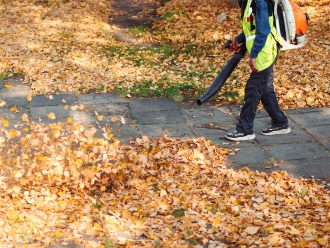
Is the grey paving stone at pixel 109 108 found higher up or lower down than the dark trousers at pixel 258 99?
lower down

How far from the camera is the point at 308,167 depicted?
5875 millimetres

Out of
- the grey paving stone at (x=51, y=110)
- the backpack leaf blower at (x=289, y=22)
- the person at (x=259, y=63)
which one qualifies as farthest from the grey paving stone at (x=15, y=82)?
the backpack leaf blower at (x=289, y=22)

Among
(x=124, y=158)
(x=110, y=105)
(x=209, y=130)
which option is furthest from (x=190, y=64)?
(x=124, y=158)

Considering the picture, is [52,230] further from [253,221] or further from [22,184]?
[253,221]

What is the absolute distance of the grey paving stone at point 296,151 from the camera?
6175mm

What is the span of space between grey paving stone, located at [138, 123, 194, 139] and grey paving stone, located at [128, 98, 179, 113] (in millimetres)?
683

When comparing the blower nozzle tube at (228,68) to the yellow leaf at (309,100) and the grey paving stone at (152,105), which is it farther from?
the yellow leaf at (309,100)

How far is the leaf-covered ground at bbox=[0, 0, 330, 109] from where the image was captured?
8.55m

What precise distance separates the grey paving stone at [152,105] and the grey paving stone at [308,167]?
2409 millimetres

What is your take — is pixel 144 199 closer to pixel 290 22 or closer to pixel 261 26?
pixel 261 26

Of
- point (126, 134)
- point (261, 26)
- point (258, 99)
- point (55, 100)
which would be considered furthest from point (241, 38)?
point (55, 100)

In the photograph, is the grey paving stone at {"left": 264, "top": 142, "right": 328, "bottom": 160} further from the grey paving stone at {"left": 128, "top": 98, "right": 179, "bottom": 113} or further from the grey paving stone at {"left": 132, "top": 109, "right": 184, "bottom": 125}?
the grey paving stone at {"left": 128, "top": 98, "right": 179, "bottom": 113}

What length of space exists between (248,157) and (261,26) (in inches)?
60.9

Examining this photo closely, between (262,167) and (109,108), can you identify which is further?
(109,108)
